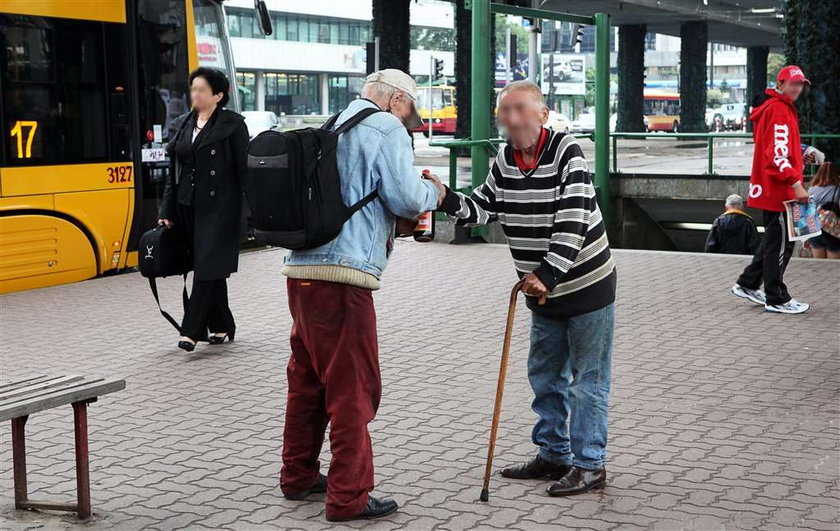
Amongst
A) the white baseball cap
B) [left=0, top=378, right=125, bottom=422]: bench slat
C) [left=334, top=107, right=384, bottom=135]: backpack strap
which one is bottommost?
[left=0, top=378, right=125, bottom=422]: bench slat

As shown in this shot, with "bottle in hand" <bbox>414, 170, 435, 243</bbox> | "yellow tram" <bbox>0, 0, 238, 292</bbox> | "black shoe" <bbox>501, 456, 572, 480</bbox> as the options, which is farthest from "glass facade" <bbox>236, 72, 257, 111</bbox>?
"black shoe" <bbox>501, 456, 572, 480</bbox>

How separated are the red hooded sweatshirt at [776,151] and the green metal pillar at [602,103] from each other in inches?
282

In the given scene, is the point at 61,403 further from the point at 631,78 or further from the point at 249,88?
→ the point at 249,88

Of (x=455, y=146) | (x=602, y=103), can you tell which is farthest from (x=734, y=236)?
(x=602, y=103)

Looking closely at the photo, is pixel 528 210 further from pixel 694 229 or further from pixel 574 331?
pixel 694 229

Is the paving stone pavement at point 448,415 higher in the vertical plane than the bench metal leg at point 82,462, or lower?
lower

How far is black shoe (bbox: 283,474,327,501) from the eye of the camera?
527cm

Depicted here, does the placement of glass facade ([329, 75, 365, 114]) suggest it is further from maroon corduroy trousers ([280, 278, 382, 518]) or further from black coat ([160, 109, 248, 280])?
maroon corduroy trousers ([280, 278, 382, 518])

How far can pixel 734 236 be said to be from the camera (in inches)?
565

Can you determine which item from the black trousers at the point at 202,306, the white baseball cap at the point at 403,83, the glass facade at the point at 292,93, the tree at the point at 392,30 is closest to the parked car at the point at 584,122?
the glass facade at the point at 292,93

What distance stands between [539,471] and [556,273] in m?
1.00

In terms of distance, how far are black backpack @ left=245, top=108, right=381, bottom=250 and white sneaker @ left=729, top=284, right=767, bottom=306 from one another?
609 cm

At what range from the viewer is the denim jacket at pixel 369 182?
4918 millimetres

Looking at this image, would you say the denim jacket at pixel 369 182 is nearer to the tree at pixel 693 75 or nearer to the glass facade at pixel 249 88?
the tree at pixel 693 75
